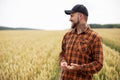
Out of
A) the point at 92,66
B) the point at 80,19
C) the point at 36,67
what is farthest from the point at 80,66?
the point at 36,67

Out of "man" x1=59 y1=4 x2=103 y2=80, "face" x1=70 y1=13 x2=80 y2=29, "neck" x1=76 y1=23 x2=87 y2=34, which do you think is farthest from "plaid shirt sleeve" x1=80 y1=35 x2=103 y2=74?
"face" x1=70 y1=13 x2=80 y2=29

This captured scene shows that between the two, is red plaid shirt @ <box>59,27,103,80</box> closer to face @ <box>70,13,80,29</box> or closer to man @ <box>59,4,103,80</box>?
man @ <box>59,4,103,80</box>

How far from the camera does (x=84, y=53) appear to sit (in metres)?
2.79

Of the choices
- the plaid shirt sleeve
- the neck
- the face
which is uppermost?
the face

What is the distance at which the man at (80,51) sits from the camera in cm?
272

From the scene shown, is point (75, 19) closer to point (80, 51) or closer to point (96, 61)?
point (80, 51)

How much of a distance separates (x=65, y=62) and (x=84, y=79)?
0.32 m

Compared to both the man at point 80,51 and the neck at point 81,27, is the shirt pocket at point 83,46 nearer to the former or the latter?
the man at point 80,51

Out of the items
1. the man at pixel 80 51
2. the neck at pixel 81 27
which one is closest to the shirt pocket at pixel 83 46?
the man at pixel 80 51

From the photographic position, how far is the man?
2.72 metres

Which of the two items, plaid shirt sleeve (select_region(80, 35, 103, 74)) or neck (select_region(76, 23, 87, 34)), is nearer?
plaid shirt sleeve (select_region(80, 35, 103, 74))

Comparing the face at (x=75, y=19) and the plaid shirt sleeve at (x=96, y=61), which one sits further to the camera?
the face at (x=75, y=19)

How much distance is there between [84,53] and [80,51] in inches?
2.3

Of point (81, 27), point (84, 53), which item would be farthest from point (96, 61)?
point (81, 27)
